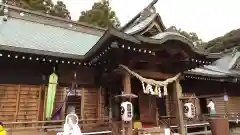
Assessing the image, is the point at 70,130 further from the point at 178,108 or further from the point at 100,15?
the point at 100,15

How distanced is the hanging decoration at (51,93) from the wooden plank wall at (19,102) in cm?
63

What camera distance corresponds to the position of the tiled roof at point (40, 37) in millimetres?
8297

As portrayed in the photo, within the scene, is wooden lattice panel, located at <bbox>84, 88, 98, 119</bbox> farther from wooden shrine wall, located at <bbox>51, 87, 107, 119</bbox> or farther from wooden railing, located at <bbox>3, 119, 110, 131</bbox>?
wooden railing, located at <bbox>3, 119, 110, 131</bbox>

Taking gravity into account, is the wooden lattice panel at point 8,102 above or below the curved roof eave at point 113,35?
below

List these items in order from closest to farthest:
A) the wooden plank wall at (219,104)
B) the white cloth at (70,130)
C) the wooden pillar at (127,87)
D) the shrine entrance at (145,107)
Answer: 1. the white cloth at (70,130)
2. the wooden pillar at (127,87)
3. the shrine entrance at (145,107)
4. the wooden plank wall at (219,104)

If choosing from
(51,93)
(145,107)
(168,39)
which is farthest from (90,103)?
(168,39)

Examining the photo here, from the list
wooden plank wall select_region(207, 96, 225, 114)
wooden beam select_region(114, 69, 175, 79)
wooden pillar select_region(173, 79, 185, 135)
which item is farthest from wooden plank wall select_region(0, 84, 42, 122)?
wooden plank wall select_region(207, 96, 225, 114)

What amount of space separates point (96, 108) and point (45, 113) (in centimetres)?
215

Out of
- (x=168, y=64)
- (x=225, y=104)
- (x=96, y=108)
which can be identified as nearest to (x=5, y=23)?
(x=96, y=108)

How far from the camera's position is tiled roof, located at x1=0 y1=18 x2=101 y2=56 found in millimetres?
8297

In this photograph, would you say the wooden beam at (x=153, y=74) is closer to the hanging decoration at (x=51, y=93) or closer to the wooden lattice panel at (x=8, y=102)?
the hanging decoration at (x=51, y=93)

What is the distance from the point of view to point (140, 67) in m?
8.42

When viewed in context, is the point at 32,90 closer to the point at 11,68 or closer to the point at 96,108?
the point at 11,68

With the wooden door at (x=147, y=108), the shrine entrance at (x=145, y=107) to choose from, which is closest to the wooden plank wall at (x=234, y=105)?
the shrine entrance at (x=145, y=107)
